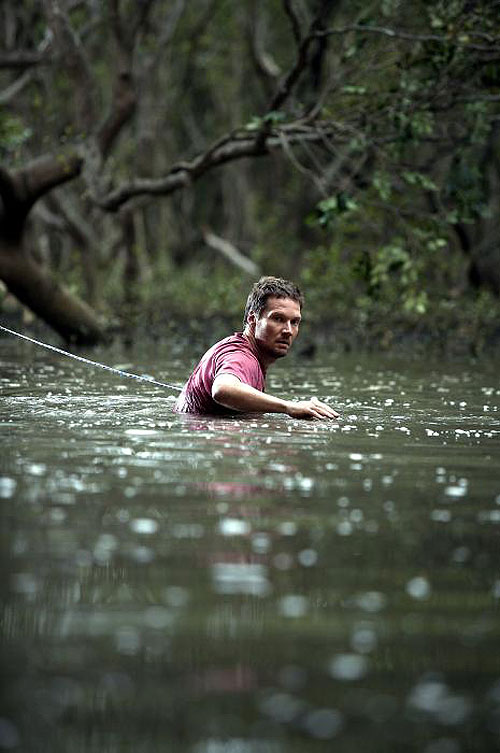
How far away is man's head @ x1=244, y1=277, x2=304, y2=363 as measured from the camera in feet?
35.8

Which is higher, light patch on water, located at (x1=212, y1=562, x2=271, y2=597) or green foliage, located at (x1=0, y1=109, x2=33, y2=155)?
green foliage, located at (x1=0, y1=109, x2=33, y2=155)

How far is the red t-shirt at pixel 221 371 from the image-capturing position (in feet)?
34.5

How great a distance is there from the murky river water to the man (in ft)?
1.57

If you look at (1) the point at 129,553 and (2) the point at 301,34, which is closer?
(1) the point at 129,553

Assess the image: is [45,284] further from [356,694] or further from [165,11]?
[356,694]

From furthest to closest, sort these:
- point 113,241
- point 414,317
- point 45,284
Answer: point 113,241, point 414,317, point 45,284

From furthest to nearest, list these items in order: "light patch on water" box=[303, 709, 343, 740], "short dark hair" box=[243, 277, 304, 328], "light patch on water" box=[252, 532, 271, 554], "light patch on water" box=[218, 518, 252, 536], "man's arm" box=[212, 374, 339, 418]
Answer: "short dark hair" box=[243, 277, 304, 328], "man's arm" box=[212, 374, 339, 418], "light patch on water" box=[218, 518, 252, 536], "light patch on water" box=[252, 532, 271, 554], "light patch on water" box=[303, 709, 343, 740]

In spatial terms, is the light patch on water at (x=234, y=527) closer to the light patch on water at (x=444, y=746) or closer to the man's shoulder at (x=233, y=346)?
the light patch on water at (x=444, y=746)

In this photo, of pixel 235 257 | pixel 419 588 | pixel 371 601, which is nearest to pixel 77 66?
pixel 235 257

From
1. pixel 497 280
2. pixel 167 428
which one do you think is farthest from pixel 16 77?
pixel 167 428

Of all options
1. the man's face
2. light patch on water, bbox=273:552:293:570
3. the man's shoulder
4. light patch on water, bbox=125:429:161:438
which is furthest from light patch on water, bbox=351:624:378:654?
the man's face

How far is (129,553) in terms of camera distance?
227 inches

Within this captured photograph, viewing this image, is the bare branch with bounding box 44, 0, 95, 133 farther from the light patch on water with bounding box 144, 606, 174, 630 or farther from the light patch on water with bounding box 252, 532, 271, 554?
the light patch on water with bounding box 144, 606, 174, 630

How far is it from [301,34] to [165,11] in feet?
42.4
